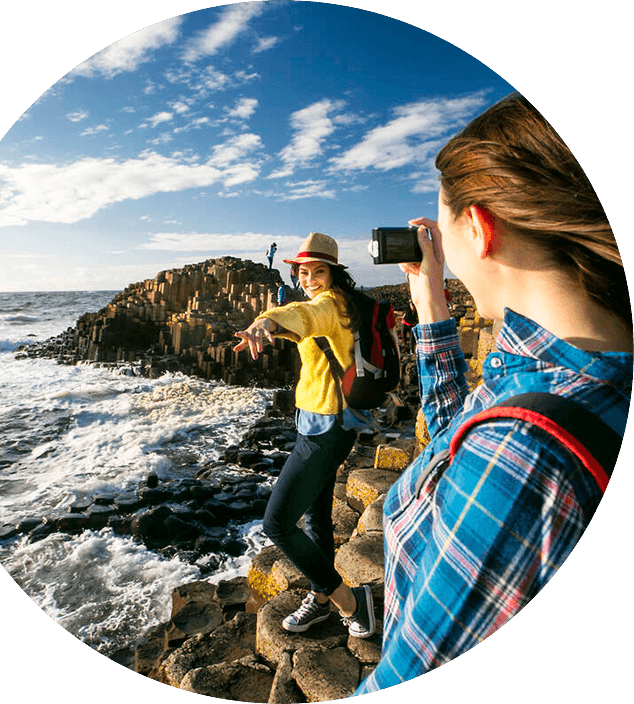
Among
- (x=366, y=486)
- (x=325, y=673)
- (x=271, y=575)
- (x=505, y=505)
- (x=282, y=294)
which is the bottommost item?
(x=271, y=575)

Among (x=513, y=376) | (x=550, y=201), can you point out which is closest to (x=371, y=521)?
(x=513, y=376)

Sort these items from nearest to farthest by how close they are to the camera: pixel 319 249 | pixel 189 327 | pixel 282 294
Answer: pixel 319 249, pixel 282 294, pixel 189 327

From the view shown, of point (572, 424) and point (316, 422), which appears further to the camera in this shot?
point (316, 422)

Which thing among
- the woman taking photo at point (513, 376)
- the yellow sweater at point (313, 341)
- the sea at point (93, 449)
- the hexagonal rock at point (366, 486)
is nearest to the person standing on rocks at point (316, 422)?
the yellow sweater at point (313, 341)

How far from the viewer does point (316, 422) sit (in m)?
1.26

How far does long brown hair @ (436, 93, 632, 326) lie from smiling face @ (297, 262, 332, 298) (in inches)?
28.1

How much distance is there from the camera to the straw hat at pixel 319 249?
3.85ft

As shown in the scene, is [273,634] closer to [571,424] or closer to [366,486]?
[366,486]

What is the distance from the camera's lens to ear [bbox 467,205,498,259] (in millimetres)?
540

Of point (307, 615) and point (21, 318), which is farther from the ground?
point (21, 318)

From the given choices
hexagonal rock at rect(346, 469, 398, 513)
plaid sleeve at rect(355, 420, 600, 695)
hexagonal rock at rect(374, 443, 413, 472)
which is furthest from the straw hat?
hexagonal rock at rect(374, 443, 413, 472)

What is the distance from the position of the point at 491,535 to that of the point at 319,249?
35.2 inches

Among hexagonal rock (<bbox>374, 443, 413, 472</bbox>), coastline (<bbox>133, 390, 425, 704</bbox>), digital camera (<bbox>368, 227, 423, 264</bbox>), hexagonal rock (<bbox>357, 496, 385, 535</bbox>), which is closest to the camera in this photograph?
digital camera (<bbox>368, 227, 423, 264</bbox>)

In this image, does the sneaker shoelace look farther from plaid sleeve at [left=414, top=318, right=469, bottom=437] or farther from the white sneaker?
plaid sleeve at [left=414, top=318, right=469, bottom=437]
